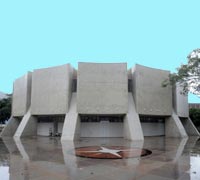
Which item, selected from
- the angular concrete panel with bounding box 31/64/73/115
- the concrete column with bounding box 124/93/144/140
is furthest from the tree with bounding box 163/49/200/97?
the angular concrete panel with bounding box 31/64/73/115

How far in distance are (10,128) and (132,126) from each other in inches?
736

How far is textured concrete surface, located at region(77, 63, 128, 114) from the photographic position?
23609mm

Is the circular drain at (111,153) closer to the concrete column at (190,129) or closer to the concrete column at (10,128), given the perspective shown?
the concrete column at (10,128)

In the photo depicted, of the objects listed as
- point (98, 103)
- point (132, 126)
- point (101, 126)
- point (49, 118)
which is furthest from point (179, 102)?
point (49, 118)

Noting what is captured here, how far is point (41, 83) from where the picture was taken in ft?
89.1

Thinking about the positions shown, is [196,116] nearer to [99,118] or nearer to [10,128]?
[99,118]

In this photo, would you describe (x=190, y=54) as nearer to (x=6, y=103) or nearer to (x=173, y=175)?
(x=173, y=175)

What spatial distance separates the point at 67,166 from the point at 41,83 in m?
20.0

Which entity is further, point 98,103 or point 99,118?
point 99,118

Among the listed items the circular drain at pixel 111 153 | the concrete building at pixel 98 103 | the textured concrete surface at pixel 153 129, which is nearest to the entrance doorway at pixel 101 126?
the concrete building at pixel 98 103

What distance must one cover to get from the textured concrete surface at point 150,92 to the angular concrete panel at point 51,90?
330 inches

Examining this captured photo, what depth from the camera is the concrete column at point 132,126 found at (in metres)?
21.8

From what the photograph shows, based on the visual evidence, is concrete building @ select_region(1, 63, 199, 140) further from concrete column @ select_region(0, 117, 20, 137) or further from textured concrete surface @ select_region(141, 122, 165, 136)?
concrete column @ select_region(0, 117, 20, 137)

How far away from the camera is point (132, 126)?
22516 mm
